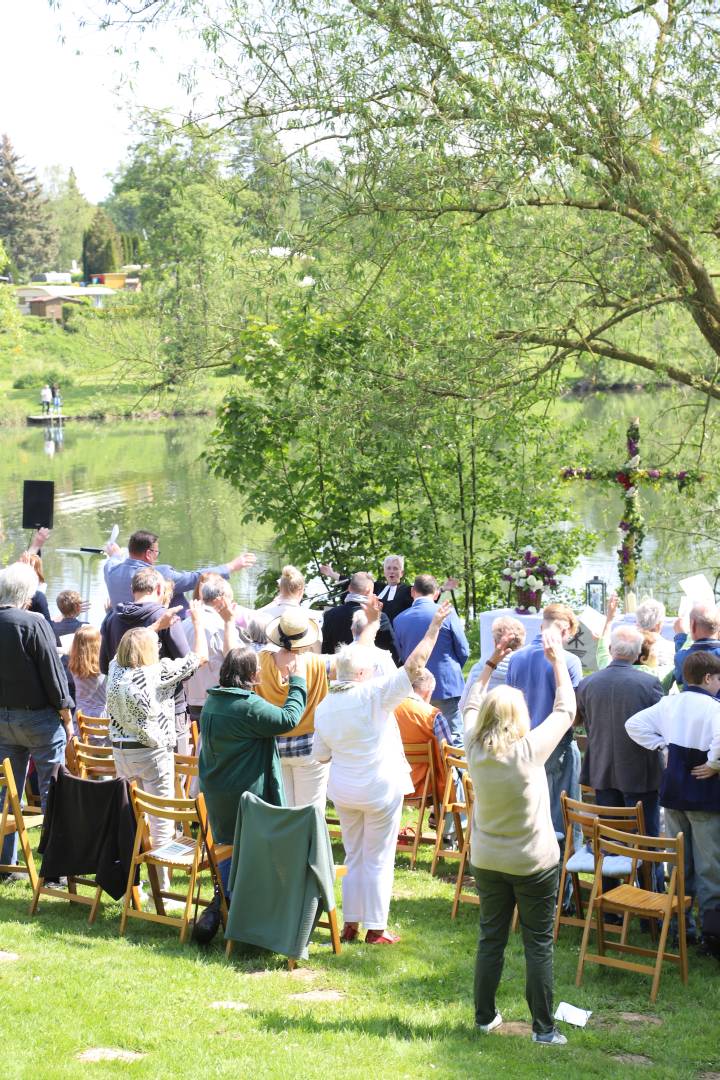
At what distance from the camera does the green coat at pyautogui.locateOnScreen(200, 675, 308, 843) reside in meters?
5.77

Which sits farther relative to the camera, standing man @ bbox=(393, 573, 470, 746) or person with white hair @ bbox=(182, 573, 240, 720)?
standing man @ bbox=(393, 573, 470, 746)

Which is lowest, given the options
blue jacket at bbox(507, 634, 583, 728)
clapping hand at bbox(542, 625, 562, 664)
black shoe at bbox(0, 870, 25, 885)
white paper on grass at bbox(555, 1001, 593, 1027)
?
black shoe at bbox(0, 870, 25, 885)

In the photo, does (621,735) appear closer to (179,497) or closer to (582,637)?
(582,637)

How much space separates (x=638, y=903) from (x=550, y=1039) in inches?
38.0

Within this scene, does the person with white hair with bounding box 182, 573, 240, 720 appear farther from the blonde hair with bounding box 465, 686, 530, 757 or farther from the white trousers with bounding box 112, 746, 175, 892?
the blonde hair with bounding box 465, 686, 530, 757

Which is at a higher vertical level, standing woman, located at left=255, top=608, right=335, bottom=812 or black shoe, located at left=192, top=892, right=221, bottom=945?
standing woman, located at left=255, top=608, right=335, bottom=812

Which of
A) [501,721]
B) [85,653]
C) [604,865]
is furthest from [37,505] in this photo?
[501,721]

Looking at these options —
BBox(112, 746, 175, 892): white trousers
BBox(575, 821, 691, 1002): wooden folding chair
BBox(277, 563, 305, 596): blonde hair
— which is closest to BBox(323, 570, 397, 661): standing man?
BBox(277, 563, 305, 596): blonde hair

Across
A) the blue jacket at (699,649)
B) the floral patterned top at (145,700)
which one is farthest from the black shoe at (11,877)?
the blue jacket at (699,649)

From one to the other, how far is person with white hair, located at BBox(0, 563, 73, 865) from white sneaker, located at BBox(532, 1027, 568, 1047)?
10.5ft

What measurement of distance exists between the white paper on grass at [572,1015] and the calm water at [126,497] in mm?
9984

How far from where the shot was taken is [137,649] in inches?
246

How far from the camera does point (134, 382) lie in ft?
49.0

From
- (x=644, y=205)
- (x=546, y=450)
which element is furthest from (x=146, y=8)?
(x=546, y=450)
